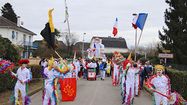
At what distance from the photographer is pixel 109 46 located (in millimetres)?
107312

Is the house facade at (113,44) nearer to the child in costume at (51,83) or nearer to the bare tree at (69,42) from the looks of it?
the bare tree at (69,42)

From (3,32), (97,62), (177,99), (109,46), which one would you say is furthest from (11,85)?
(109,46)

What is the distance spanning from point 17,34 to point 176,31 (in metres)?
32.1

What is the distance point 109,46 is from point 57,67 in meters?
A: 95.3

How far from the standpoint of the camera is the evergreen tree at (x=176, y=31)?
1532 inches

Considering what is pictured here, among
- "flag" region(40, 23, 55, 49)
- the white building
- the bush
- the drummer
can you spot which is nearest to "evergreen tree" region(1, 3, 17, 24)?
the white building

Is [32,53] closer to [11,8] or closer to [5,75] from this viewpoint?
[11,8]

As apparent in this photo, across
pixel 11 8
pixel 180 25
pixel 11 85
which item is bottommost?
pixel 11 85

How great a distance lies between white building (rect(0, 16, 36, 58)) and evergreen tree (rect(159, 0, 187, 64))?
85.7 feet

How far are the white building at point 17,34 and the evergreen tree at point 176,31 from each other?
2612cm

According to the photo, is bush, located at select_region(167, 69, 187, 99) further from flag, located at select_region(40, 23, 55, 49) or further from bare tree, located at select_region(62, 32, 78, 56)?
bare tree, located at select_region(62, 32, 78, 56)

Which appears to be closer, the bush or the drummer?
the drummer

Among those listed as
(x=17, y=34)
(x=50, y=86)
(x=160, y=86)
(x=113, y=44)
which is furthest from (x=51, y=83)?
(x=113, y=44)

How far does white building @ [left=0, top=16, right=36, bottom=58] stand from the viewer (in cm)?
6025
